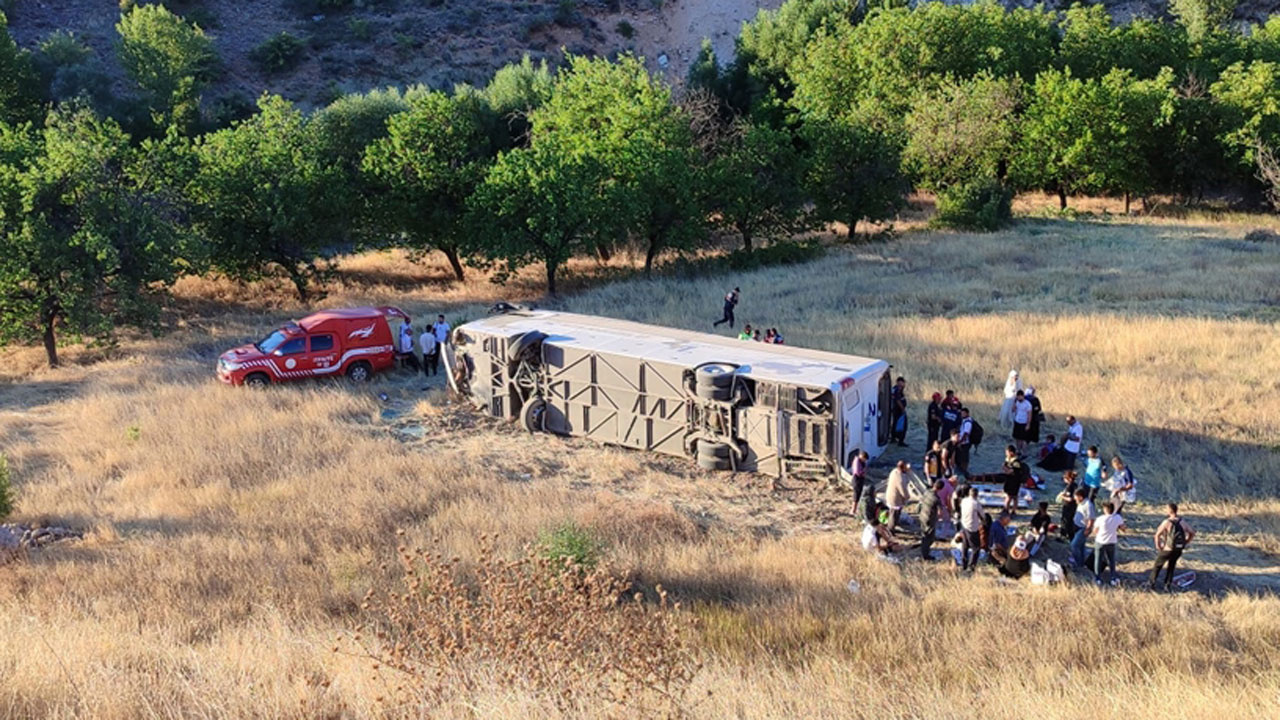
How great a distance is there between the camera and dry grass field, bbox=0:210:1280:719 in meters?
6.78

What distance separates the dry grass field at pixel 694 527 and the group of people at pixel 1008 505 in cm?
47

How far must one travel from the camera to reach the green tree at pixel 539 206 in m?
29.9

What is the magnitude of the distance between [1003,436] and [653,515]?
7.31m

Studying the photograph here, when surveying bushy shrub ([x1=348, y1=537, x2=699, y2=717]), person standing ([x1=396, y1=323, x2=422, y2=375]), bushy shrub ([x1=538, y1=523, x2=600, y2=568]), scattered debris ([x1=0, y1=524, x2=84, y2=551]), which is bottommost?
scattered debris ([x1=0, y1=524, x2=84, y2=551])

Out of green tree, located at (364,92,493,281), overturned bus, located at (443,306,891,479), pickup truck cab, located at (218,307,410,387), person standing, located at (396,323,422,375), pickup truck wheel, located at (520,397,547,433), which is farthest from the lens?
green tree, located at (364,92,493,281)

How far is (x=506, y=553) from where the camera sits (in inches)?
430

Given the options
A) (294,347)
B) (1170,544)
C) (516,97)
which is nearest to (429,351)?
(294,347)

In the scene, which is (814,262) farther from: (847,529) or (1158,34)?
(1158,34)

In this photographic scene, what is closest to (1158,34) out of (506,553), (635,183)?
(635,183)

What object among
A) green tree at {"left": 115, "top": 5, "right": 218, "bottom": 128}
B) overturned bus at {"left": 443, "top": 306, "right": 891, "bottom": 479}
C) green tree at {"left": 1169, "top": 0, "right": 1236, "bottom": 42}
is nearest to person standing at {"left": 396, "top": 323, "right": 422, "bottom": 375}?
overturned bus at {"left": 443, "top": 306, "right": 891, "bottom": 479}

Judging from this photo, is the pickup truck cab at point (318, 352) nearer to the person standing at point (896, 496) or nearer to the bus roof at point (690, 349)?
the bus roof at point (690, 349)

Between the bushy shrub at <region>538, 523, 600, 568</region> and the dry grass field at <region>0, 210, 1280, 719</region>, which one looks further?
the bushy shrub at <region>538, 523, 600, 568</region>

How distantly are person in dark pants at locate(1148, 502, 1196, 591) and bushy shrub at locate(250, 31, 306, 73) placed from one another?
56.2 m

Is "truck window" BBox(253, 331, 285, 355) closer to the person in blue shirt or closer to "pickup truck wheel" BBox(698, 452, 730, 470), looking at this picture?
"pickup truck wheel" BBox(698, 452, 730, 470)
